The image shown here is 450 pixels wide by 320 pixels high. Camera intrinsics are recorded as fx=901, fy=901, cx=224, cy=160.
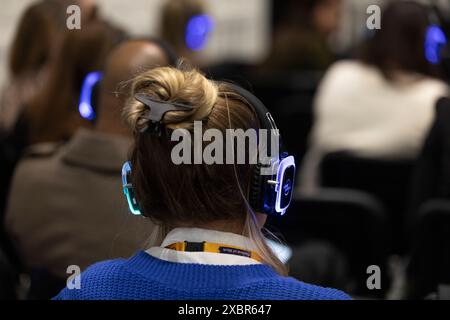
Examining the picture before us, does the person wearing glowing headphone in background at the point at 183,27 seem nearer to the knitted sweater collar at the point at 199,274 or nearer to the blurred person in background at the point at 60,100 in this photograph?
the blurred person in background at the point at 60,100

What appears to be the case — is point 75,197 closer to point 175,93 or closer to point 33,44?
point 175,93

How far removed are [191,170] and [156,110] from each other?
109 mm

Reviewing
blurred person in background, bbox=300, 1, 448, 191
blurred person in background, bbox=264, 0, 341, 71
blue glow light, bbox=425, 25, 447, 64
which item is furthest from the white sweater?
blurred person in background, bbox=264, 0, 341, 71

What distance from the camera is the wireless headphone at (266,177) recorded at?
4.81 ft

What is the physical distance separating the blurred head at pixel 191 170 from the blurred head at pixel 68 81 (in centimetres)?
117

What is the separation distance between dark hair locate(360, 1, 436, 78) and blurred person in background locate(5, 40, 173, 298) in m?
1.53

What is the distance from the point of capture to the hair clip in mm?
1412

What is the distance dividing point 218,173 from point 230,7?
6.55 meters

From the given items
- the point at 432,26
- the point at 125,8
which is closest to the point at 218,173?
the point at 432,26

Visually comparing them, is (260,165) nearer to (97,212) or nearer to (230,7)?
(97,212)

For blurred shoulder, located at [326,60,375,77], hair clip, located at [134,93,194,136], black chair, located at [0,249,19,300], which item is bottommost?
black chair, located at [0,249,19,300]

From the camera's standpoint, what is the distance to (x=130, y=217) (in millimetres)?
1825

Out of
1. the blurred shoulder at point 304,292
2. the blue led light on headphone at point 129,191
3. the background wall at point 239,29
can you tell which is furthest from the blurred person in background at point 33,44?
the background wall at point 239,29

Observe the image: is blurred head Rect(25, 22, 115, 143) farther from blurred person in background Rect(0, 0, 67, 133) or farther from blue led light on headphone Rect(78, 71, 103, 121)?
blurred person in background Rect(0, 0, 67, 133)
